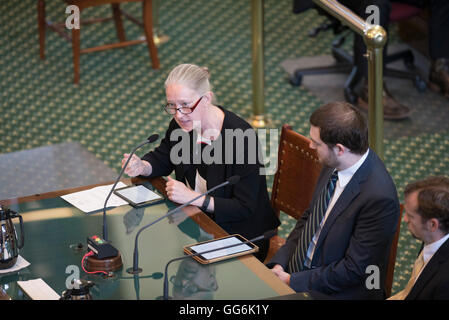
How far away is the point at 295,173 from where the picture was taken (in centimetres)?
347

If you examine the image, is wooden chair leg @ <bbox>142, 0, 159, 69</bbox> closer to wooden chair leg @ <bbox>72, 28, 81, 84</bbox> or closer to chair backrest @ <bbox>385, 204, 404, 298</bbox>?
wooden chair leg @ <bbox>72, 28, 81, 84</bbox>

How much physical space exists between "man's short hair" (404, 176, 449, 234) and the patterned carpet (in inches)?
65.1

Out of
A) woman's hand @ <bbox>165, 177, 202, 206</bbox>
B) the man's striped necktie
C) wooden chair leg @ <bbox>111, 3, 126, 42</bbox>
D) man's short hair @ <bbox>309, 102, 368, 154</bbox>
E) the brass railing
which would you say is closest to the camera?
man's short hair @ <bbox>309, 102, 368, 154</bbox>

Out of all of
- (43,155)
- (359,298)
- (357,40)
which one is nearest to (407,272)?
(359,298)

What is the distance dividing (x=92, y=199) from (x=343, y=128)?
116 cm

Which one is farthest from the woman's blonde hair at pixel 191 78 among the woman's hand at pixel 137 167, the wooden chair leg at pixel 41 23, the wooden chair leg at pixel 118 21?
the wooden chair leg at pixel 118 21

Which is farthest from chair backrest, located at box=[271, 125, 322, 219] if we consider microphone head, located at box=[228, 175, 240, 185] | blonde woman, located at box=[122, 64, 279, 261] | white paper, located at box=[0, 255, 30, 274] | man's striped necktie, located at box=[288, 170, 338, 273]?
white paper, located at box=[0, 255, 30, 274]

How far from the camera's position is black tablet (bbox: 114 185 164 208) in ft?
10.6

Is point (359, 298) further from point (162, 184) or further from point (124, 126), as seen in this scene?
point (124, 126)

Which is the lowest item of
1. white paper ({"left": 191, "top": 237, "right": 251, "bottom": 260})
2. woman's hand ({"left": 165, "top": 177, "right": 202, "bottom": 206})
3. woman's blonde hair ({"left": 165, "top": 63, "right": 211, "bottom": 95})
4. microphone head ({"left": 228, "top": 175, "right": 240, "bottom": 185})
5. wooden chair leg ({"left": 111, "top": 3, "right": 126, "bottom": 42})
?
white paper ({"left": 191, "top": 237, "right": 251, "bottom": 260})

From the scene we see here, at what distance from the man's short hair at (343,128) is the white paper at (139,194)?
0.85 meters

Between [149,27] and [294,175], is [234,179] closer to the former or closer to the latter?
[294,175]

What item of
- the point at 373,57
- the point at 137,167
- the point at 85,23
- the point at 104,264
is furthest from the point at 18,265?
the point at 85,23

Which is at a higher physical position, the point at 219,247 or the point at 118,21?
the point at 118,21
